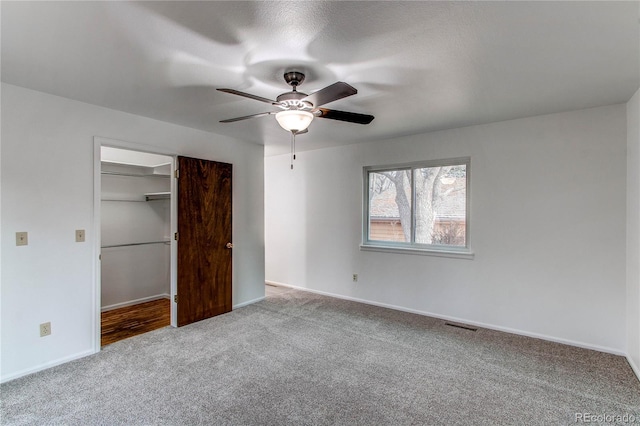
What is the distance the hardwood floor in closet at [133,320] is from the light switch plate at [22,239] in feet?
4.20

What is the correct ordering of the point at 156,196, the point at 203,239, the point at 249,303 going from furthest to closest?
the point at 156,196
the point at 249,303
the point at 203,239

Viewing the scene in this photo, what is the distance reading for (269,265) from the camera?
6.00 metres

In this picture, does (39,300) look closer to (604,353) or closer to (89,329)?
(89,329)

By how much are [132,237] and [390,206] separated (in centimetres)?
391

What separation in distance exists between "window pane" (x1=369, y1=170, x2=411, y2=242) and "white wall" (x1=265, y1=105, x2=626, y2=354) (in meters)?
0.21

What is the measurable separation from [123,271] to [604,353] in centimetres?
589

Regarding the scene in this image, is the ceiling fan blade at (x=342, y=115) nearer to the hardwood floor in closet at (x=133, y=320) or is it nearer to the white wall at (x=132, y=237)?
the white wall at (x=132, y=237)

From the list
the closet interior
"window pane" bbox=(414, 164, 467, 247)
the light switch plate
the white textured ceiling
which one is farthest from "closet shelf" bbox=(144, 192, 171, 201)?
"window pane" bbox=(414, 164, 467, 247)

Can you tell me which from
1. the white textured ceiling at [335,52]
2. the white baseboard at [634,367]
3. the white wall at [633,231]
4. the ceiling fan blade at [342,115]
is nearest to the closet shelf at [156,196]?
the white textured ceiling at [335,52]

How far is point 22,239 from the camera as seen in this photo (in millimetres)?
2617

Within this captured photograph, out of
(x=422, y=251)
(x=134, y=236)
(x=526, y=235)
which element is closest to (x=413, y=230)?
A: (x=422, y=251)

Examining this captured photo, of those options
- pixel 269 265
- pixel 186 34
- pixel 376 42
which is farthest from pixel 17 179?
pixel 269 265

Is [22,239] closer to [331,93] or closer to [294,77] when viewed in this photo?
[294,77]

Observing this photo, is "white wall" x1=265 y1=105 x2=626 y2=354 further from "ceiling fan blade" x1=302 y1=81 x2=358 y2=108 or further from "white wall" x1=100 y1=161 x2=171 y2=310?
"white wall" x1=100 y1=161 x2=171 y2=310
